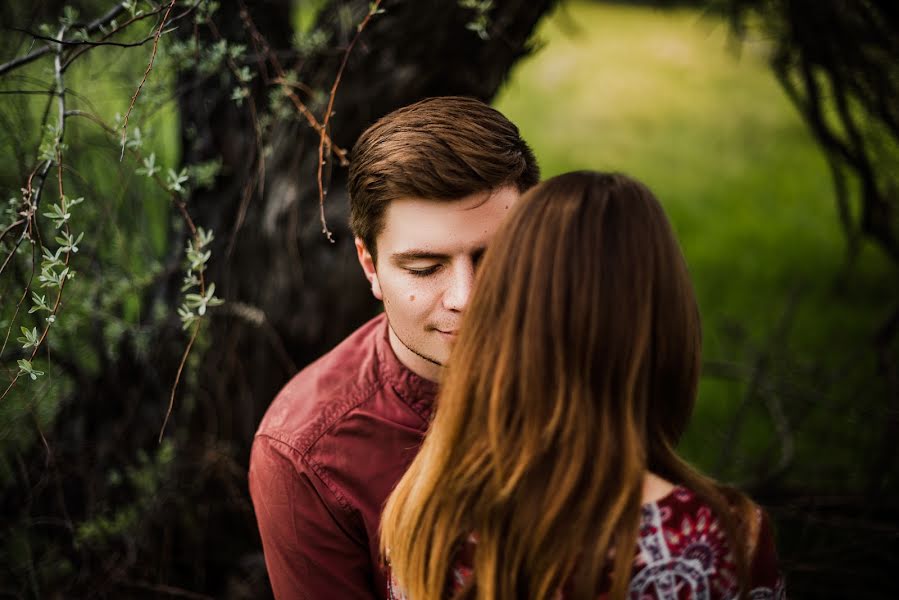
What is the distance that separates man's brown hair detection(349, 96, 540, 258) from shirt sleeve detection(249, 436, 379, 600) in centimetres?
58

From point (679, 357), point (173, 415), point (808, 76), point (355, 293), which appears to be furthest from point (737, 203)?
point (679, 357)

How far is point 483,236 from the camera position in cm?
184

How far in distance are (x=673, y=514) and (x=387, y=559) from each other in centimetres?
65

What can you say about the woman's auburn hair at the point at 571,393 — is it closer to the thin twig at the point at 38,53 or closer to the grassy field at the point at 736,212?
the thin twig at the point at 38,53

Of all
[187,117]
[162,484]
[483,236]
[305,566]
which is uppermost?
[187,117]

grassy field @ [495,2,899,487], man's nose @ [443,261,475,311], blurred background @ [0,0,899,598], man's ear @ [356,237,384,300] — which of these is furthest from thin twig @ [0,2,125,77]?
grassy field @ [495,2,899,487]

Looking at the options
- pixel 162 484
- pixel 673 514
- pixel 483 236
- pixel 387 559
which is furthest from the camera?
pixel 162 484

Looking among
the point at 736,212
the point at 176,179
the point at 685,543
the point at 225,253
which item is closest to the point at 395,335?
the point at 176,179

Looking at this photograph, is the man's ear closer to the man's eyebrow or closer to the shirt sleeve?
the man's eyebrow

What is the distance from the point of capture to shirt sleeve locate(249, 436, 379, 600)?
1.86 meters

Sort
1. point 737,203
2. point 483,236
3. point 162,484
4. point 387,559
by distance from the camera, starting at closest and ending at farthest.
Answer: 1. point 387,559
2. point 483,236
3. point 162,484
4. point 737,203

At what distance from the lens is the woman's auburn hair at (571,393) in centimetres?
136

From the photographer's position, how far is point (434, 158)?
1.82 meters

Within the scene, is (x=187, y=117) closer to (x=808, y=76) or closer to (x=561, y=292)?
(x=561, y=292)
